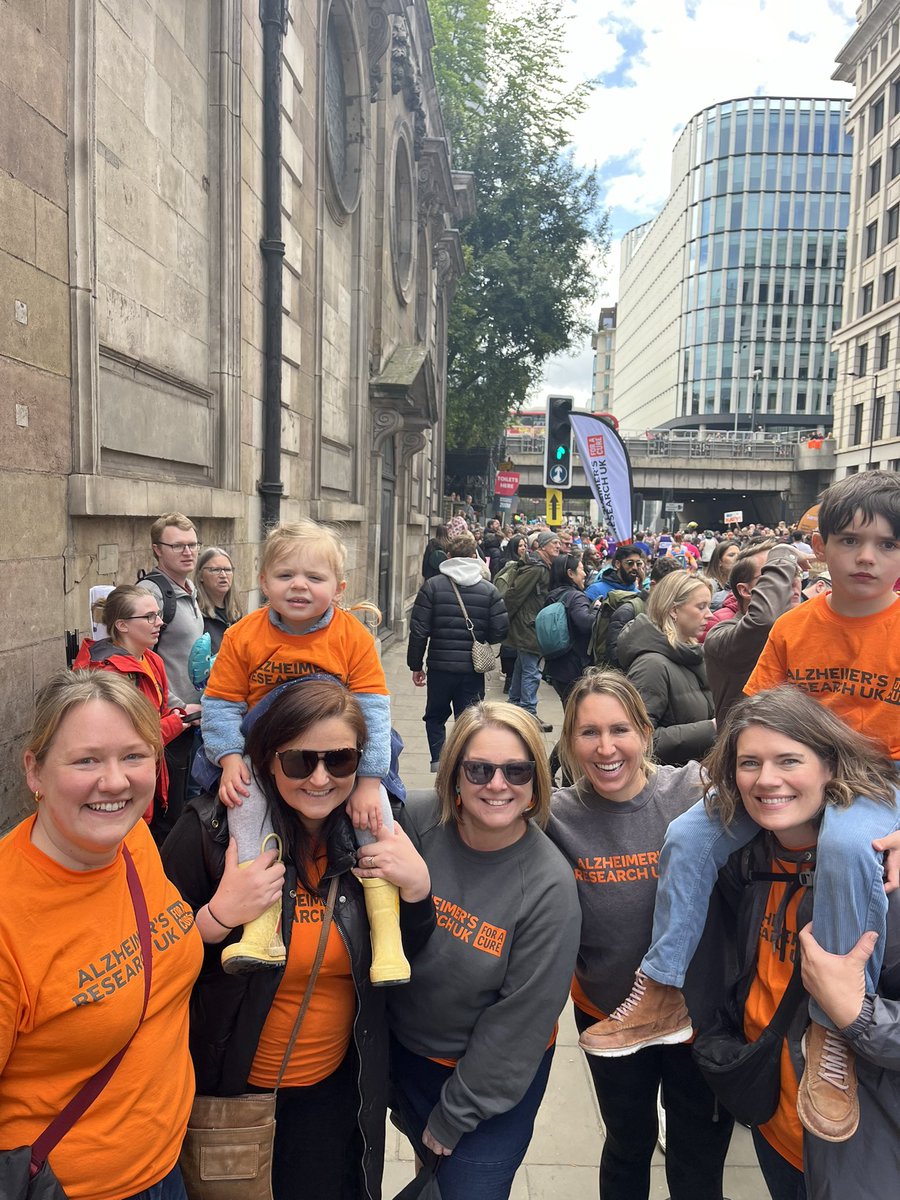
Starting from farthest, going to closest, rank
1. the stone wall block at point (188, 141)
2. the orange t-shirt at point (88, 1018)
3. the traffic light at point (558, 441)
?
the traffic light at point (558, 441) < the stone wall block at point (188, 141) < the orange t-shirt at point (88, 1018)

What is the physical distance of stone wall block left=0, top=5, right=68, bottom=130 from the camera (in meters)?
3.54

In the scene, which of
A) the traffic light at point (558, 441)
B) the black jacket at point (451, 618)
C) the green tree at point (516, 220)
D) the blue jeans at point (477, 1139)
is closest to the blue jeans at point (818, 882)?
the blue jeans at point (477, 1139)

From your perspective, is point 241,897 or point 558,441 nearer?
point 241,897

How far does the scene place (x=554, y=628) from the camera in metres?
7.44

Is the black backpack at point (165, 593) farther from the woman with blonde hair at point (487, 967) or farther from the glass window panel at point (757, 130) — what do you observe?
the glass window panel at point (757, 130)

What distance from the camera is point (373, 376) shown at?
43.5 ft

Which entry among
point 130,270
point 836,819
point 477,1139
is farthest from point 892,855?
point 130,270

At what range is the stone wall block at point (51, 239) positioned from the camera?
3.84 metres

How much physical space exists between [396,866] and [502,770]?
0.36 metres

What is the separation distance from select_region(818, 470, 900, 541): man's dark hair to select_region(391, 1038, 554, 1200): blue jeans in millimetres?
1704

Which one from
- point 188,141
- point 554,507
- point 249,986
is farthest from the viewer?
point 554,507

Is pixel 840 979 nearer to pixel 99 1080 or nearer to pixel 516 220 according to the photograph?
pixel 99 1080

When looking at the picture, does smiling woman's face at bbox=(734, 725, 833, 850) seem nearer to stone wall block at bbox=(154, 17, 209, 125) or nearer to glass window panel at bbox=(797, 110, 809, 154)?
stone wall block at bbox=(154, 17, 209, 125)

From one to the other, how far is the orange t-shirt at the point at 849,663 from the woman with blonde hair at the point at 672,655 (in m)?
1.28
